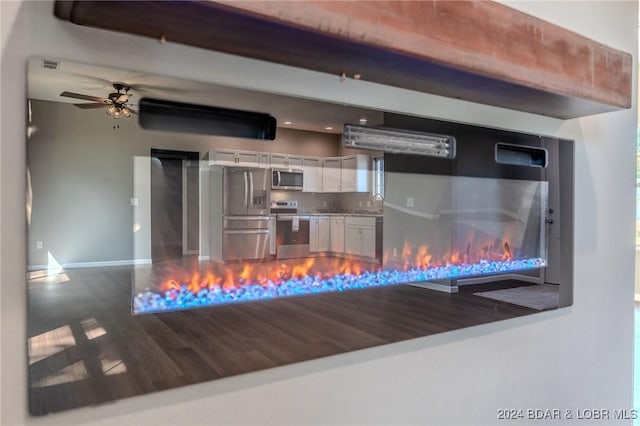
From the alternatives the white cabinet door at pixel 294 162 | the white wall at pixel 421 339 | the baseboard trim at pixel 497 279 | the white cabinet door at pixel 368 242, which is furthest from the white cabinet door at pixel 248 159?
the baseboard trim at pixel 497 279

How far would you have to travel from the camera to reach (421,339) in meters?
1.72

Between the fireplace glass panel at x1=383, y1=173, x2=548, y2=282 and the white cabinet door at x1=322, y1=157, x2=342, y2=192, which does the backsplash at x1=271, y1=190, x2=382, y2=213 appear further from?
the fireplace glass panel at x1=383, y1=173, x2=548, y2=282

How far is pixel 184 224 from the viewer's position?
146 cm

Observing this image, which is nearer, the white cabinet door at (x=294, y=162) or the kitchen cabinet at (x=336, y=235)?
the white cabinet door at (x=294, y=162)

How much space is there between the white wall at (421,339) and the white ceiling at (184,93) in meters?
0.03

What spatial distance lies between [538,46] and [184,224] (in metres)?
1.35

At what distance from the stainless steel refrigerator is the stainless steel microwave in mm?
26

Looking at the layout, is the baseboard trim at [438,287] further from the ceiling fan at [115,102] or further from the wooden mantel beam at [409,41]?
the ceiling fan at [115,102]

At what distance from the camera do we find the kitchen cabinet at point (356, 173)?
166cm

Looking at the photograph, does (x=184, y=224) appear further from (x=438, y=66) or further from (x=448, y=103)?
(x=448, y=103)

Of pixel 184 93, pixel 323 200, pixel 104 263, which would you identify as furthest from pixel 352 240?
pixel 104 263

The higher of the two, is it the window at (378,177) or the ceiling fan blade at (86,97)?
the ceiling fan blade at (86,97)

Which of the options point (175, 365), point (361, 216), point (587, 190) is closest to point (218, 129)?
point (361, 216)

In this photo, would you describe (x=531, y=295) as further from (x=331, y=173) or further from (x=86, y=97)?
(x=86, y=97)
